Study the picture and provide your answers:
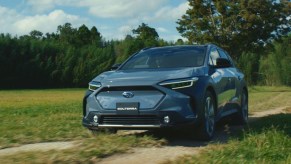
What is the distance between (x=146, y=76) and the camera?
27.9ft

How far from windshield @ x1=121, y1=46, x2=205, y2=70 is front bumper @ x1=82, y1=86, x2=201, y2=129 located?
1316 millimetres

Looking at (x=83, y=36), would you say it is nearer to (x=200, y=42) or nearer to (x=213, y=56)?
(x=200, y=42)

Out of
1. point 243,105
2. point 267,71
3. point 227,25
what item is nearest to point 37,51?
point 267,71

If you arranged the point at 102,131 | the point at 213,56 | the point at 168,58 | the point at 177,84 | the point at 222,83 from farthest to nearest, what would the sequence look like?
the point at 213,56, the point at 222,83, the point at 168,58, the point at 102,131, the point at 177,84

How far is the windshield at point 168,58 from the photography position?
9.53 metres

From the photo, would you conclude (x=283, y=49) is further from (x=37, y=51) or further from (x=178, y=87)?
(x=178, y=87)

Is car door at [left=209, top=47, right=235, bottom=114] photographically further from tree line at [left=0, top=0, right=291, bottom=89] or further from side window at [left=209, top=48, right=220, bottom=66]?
tree line at [left=0, top=0, right=291, bottom=89]

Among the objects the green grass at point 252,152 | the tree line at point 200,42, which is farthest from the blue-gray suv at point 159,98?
the tree line at point 200,42

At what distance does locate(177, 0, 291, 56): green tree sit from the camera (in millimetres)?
44281

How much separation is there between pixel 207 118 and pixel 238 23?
36.5m

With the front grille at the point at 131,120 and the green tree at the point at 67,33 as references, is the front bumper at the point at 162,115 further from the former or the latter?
the green tree at the point at 67,33

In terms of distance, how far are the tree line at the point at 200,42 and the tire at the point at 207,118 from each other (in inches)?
1395

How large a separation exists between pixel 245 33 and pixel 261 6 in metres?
2.64

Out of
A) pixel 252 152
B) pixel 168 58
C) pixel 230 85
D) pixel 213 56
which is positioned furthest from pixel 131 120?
pixel 230 85
